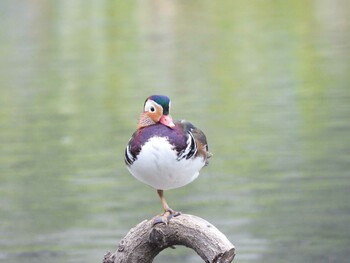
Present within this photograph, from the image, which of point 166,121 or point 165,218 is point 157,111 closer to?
point 166,121

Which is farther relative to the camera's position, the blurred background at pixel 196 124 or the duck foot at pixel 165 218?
the blurred background at pixel 196 124

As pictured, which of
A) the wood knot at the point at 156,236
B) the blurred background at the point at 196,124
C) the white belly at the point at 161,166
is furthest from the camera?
the blurred background at the point at 196,124

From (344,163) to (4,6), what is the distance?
17.7 meters

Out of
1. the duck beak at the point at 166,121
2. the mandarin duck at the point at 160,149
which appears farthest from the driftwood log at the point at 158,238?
the duck beak at the point at 166,121

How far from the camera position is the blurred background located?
7.87 metres

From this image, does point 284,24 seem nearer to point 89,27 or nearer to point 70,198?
point 89,27

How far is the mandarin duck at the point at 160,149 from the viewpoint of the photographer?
8.49 feet

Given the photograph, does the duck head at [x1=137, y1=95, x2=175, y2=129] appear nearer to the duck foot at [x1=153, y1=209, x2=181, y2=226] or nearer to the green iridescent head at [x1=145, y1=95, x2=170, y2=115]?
the green iridescent head at [x1=145, y1=95, x2=170, y2=115]

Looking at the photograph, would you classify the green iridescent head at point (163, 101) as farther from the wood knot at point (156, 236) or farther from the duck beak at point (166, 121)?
the wood knot at point (156, 236)

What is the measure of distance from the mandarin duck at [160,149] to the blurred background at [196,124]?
178 inches

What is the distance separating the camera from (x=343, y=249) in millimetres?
7293

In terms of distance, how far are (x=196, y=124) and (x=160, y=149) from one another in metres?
8.57

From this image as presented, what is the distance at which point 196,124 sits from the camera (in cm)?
1114

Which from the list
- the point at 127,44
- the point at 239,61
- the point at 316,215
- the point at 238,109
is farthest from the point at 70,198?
the point at 127,44
